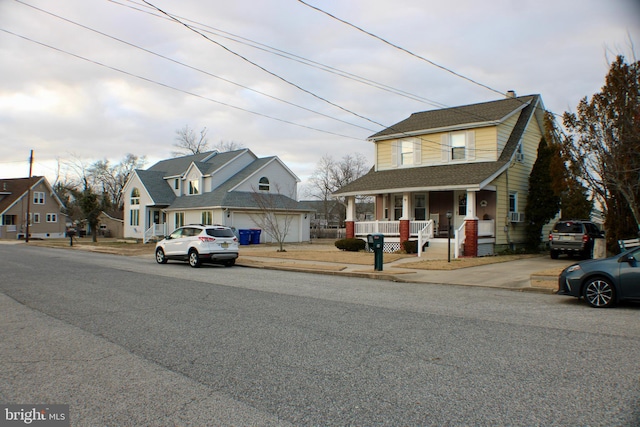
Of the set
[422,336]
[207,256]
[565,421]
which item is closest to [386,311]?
[422,336]

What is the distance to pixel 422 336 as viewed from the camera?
7.14 m

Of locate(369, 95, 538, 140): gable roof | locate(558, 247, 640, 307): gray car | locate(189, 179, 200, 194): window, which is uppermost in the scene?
locate(369, 95, 538, 140): gable roof

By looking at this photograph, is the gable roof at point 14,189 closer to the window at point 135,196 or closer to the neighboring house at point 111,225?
the neighboring house at point 111,225

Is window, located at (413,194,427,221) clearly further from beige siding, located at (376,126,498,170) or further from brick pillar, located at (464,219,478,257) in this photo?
brick pillar, located at (464,219,478,257)

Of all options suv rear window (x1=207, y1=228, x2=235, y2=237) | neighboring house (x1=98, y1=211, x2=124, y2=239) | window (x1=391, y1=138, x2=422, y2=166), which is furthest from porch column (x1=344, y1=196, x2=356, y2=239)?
neighboring house (x1=98, y1=211, x2=124, y2=239)

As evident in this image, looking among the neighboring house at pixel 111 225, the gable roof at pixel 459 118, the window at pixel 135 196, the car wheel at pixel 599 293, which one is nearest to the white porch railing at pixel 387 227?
the gable roof at pixel 459 118

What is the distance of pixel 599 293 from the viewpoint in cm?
979

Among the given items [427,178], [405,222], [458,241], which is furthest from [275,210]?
[458,241]

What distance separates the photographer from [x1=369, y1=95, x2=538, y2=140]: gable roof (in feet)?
79.7

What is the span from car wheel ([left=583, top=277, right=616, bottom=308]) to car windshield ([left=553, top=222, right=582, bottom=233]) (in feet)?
41.0

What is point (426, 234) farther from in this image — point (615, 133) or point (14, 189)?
point (14, 189)

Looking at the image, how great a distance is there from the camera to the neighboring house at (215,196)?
36750mm

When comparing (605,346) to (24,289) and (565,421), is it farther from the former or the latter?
(24,289)

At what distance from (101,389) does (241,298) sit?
602cm
